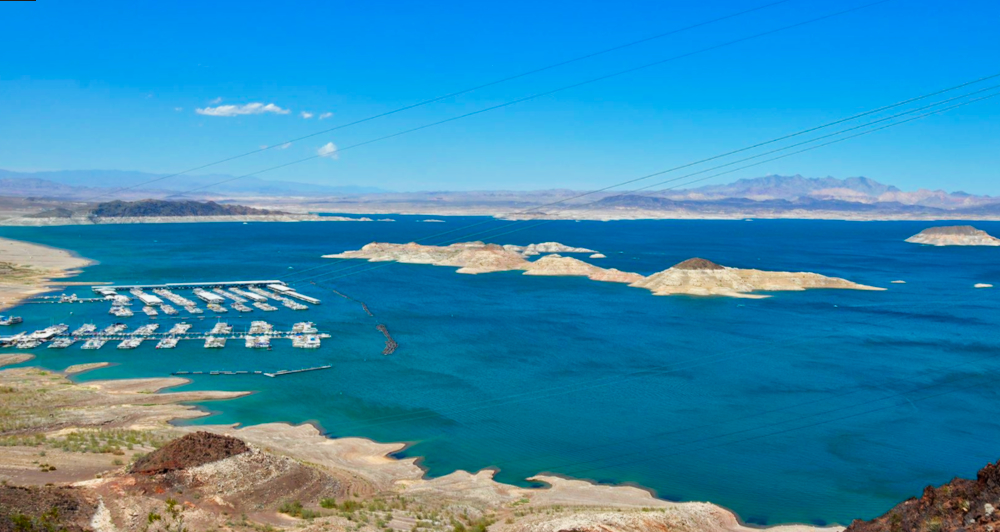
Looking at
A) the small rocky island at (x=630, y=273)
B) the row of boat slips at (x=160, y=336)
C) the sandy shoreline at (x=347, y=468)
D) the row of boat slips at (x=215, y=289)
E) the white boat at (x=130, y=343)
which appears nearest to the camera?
the sandy shoreline at (x=347, y=468)

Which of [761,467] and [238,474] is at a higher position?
[238,474]

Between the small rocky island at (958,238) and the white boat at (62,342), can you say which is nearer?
the white boat at (62,342)

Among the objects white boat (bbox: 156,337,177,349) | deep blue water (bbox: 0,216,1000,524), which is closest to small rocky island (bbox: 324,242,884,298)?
deep blue water (bbox: 0,216,1000,524)

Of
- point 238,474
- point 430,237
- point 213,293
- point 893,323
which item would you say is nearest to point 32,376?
point 238,474

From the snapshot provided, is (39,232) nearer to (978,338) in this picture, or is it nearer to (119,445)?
(119,445)

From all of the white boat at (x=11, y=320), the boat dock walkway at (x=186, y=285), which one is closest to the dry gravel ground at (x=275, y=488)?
the white boat at (x=11, y=320)

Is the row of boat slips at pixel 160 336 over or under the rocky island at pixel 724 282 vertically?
under

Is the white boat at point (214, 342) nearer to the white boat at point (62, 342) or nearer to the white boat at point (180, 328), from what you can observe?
the white boat at point (180, 328)
